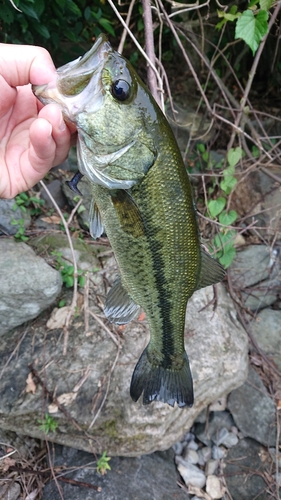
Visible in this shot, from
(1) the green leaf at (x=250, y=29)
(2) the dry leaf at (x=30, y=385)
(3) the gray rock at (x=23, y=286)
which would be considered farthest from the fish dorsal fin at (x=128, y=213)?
(2) the dry leaf at (x=30, y=385)

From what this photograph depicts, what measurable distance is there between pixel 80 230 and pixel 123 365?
1.35 meters

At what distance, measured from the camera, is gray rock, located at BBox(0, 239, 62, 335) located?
2.78 metres

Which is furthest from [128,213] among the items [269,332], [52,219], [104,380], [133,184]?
[269,332]

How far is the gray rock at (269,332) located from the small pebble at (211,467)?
110 cm

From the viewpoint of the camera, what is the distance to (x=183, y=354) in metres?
1.99

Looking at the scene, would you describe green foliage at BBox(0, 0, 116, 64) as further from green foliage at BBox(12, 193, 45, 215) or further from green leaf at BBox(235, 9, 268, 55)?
green leaf at BBox(235, 9, 268, 55)

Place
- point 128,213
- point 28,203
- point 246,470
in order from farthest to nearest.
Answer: point 28,203 < point 246,470 < point 128,213

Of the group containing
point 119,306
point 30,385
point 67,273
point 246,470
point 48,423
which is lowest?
point 246,470

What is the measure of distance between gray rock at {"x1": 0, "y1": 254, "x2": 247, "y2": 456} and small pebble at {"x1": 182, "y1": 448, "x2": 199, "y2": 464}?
458mm

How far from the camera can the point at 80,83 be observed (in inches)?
49.0

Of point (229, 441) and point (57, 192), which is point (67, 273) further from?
point (229, 441)

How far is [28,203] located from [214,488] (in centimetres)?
291

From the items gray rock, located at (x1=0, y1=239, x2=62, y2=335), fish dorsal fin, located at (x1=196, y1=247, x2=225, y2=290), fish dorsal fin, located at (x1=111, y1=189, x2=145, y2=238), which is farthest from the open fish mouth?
gray rock, located at (x1=0, y1=239, x2=62, y2=335)

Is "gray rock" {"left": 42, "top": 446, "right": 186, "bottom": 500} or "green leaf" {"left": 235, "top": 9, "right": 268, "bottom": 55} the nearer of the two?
"green leaf" {"left": 235, "top": 9, "right": 268, "bottom": 55}
